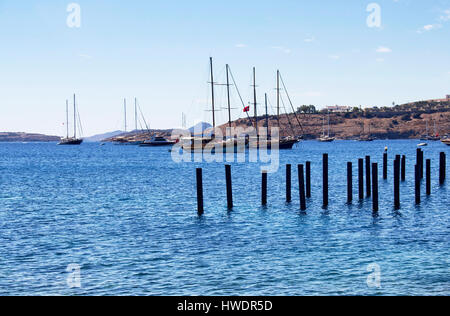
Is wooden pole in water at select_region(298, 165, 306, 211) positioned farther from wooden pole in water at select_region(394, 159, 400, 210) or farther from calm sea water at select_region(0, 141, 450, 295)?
wooden pole in water at select_region(394, 159, 400, 210)

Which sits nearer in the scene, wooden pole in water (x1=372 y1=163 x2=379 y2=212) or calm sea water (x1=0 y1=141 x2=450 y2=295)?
calm sea water (x1=0 y1=141 x2=450 y2=295)

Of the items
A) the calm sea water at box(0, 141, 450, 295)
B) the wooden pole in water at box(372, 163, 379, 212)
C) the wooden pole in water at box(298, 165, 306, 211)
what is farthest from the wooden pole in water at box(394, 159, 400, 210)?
the wooden pole in water at box(298, 165, 306, 211)

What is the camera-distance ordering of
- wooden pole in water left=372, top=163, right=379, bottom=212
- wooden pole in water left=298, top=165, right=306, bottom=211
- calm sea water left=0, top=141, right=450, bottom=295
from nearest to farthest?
calm sea water left=0, top=141, right=450, bottom=295 < wooden pole in water left=298, top=165, right=306, bottom=211 < wooden pole in water left=372, top=163, right=379, bottom=212

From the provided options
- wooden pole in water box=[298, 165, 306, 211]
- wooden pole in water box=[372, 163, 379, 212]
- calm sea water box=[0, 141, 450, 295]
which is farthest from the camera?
wooden pole in water box=[372, 163, 379, 212]

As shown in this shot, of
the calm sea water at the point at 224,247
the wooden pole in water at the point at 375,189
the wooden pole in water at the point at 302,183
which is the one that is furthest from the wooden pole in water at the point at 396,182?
the wooden pole in water at the point at 302,183

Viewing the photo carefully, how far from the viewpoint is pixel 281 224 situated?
26.3m

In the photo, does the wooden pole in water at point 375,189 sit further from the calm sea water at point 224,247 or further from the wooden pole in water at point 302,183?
the wooden pole in water at point 302,183

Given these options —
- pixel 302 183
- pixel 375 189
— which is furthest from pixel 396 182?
pixel 302 183

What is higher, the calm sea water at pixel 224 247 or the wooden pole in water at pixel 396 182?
the wooden pole in water at pixel 396 182
